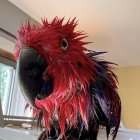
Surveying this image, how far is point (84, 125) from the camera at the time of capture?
0.32 metres

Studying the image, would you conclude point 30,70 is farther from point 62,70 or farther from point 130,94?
point 130,94

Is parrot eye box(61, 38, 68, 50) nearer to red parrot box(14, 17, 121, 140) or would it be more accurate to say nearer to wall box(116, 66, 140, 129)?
red parrot box(14, 17, 121, 140)

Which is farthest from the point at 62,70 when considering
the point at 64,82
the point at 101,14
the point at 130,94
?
the point at 130,94

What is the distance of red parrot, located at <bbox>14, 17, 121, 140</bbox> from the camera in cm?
30

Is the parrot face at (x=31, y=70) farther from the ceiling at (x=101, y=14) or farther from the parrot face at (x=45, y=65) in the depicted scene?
the ceiling at (x=101, y=14)

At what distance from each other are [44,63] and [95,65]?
9cm

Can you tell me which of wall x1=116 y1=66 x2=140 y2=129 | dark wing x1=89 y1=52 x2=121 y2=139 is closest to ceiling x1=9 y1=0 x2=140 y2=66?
wall x1=116 y1=66 x2=140 y2=129

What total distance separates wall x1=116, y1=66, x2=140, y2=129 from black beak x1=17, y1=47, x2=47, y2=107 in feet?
8.85

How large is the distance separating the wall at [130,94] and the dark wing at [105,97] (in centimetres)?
261

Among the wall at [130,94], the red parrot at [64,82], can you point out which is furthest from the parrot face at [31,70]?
the wall at [130,94]

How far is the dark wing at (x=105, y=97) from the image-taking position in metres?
0.33

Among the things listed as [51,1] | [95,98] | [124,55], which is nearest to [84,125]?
[95,98]

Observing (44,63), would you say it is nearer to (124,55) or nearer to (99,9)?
(99,9)

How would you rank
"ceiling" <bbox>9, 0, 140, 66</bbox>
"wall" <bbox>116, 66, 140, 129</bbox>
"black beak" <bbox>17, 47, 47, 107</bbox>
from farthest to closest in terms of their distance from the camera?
1. "wall" <bbox>116, 66, 140, 129</bbox>
2. "ceiling" <bbox>9, 0, 140, 66</bbox>
3. "black beak" <bbox>17, 47, 47, 107</bbox>
